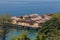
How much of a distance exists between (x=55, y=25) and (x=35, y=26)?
13.1 ft

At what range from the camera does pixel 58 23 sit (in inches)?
361

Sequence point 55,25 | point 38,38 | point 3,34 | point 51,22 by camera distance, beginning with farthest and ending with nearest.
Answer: point 51,22, point 55,25, point 3,34, point 38,38

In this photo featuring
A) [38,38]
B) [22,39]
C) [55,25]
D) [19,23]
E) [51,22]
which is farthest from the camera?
[19,23]

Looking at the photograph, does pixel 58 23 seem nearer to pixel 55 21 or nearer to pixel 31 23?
pixel 55 21

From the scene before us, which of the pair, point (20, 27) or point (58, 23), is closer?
point (58, 23)

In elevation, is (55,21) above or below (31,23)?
above

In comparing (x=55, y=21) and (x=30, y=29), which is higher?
(x=55, y=21)

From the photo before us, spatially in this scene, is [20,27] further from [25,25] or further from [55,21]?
[55,21]

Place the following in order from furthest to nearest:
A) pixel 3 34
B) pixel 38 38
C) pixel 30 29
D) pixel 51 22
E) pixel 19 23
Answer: pixel 19 23 → pixel 30 29 → pixel 51 22 → pixel 3 34 → pixel 38 38

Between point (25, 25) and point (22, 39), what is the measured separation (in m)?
8.20

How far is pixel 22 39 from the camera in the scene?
4.84m

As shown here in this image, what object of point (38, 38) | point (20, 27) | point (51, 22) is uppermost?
point (38, 38)

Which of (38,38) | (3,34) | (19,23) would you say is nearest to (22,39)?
(38,38)

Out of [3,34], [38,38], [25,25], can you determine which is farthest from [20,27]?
[38,38]
